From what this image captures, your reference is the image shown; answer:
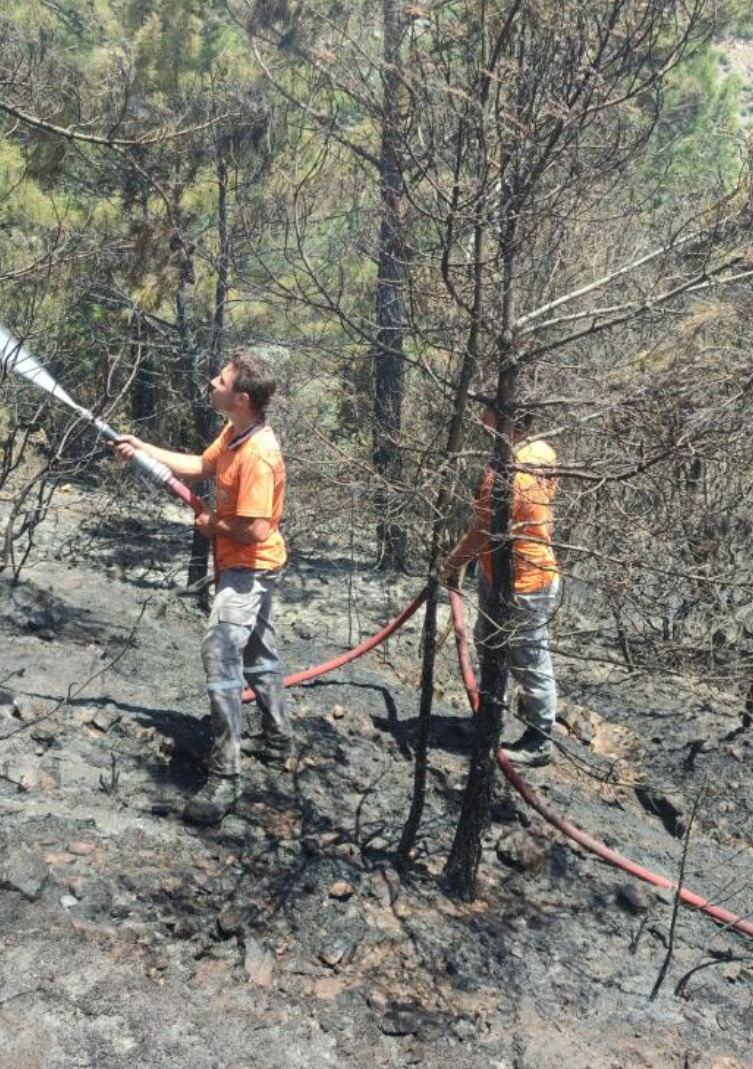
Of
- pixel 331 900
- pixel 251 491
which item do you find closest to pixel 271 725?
pixel 331 900

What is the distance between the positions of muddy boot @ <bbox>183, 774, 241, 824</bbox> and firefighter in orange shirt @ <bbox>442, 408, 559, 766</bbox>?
1.27m

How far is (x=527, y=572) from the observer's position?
5590mm

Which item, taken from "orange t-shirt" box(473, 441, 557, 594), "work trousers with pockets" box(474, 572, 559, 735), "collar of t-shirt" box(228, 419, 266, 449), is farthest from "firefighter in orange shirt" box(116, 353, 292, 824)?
"work trousers with pockets" box(474, 572, 559, 735)

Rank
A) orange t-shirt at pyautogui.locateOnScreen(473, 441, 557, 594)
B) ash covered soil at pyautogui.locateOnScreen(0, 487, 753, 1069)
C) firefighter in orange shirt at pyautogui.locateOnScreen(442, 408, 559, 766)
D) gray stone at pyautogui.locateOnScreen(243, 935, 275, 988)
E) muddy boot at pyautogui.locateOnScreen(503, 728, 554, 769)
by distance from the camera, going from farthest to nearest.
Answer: muddy boot at pyautogui.locateOnScreen(503, 728, 554, 769), firefighter in orange shirt at pyautogui.locateOnScreen(442, 408, 559, 766), orange t-shirt at pyautogui.locateOnScreen(473, 441, 557, 594), gray stone at pyautogui.locateOnScreen(243, 935, 275, 988), ash covered soil at pyautogui.locateOnScreen(0, 487, 753, 1069)

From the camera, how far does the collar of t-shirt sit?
5.01 meters

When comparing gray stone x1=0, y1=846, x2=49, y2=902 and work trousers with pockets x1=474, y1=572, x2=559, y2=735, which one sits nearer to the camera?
gray stone x1=0, y1=846, x2=49, y2=902

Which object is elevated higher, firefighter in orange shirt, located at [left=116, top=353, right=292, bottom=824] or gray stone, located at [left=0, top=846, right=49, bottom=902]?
firefighter in orange shirt, located at [left=116, top=353, right=292, bottom=824]

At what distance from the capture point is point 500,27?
13.3 ft

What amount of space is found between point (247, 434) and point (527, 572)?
155cm

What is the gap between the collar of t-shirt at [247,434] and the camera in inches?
197

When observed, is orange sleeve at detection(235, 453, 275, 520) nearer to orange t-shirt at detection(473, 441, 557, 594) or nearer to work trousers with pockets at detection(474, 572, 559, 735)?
orange t-shirt at detection(473, 441, 557, 594)

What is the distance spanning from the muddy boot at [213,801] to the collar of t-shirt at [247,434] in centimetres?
146

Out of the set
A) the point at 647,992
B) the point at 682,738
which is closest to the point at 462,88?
the point at 647,992

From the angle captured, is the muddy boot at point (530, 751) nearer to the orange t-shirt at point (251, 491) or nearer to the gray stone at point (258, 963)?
the orange t-shirt at point (251, 491)
